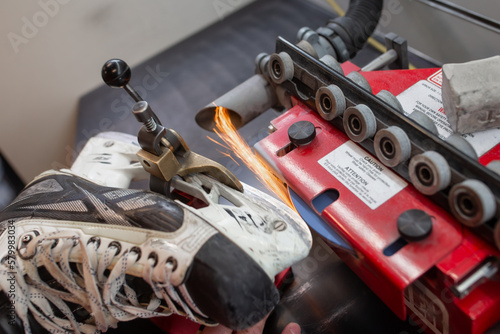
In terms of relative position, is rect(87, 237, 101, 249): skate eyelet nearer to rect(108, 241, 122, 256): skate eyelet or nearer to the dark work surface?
rect(108, 241, 122, 256): skate eyelet

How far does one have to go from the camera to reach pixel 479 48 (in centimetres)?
148

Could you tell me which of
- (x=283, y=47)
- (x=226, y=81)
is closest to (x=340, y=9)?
(x=226, y=81)

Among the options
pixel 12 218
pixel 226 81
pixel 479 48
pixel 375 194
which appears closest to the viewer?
pixel 375 194

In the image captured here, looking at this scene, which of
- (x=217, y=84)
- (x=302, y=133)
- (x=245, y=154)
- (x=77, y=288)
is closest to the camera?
(x=77, y=288)

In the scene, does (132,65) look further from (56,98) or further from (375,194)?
(375,194)

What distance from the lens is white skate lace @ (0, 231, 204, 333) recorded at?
0.90 m

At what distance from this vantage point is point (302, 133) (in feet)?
3.50

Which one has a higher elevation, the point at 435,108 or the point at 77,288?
the point at 77,288

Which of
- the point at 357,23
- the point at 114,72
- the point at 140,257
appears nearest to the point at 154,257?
the point at 140,257

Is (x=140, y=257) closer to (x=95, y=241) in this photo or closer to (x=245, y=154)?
(x=95, y=241)

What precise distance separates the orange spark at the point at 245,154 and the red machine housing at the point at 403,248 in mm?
143

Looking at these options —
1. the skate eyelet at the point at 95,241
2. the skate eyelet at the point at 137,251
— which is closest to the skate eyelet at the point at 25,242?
the skate eyelet at the point at 95,241

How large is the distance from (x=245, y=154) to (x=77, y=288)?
69cm

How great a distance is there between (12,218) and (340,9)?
1.63 meters
